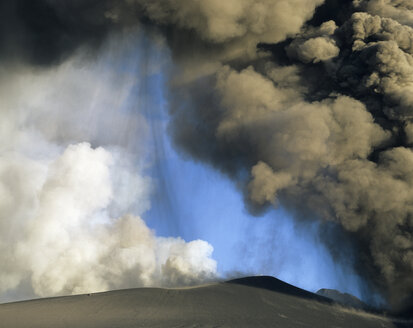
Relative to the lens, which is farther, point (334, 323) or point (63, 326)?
point (334, 323)

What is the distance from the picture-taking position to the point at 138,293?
40250mm

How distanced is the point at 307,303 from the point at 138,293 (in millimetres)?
15650

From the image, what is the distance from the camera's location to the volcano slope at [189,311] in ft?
102

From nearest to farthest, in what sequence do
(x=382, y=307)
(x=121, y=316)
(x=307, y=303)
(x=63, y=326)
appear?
(x=63, y=326) < (x=121, y=316) < (x=382, y=307) < (x=307, y=303)

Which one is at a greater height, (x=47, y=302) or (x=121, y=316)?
(x=47, y=302)

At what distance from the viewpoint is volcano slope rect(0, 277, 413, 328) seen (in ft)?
102

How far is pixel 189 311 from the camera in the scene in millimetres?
34219

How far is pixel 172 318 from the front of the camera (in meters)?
31.6

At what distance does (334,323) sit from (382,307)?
5762 mm

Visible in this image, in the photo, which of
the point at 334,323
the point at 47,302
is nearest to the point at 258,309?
the point at 334,323

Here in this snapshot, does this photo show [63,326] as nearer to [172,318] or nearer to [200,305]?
[172,318]

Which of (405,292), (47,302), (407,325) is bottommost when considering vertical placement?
(407,325)

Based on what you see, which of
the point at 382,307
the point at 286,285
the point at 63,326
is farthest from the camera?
the point at 286,285

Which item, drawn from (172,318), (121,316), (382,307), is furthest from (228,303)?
(382,307)
